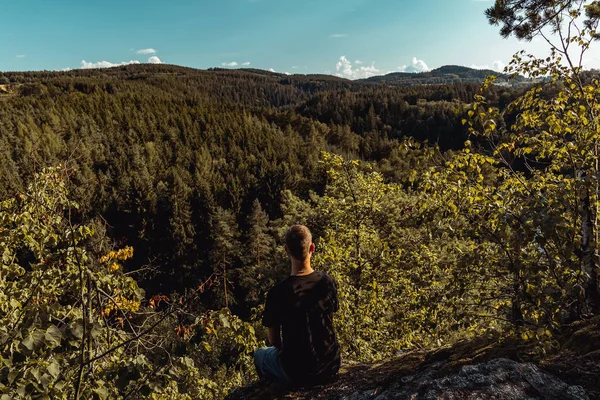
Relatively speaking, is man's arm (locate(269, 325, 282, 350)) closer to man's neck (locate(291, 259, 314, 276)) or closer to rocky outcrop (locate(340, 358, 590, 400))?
man's neck (locate(291, 259, 314, 276))

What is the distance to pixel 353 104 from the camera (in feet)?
590

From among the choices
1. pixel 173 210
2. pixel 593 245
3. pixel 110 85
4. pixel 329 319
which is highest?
pixel 110 85

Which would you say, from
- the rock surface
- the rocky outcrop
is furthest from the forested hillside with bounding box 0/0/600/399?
the rocky outcrop

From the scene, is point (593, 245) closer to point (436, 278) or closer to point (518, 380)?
point (518, 380)

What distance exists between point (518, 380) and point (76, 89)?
660ft

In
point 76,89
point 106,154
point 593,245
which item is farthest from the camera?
point 76,89

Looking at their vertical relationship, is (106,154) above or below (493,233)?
above

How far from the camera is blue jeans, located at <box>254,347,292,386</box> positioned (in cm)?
391

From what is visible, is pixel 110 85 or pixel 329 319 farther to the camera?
pixel 110 85

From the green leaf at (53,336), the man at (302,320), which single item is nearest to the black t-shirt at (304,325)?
the man at (302,320)

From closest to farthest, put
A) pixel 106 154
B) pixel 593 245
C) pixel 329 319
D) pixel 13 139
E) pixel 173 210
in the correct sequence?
pixel 593 245, pixel 329 319, pixel 173 210, pixel 13 139, pixel 106 154

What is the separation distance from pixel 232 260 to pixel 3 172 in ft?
137

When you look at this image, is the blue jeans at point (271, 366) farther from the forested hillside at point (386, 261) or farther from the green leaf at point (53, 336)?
the green leaf at point (53, 336)

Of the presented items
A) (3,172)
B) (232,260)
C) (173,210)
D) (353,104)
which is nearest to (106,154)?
(3,172)
